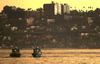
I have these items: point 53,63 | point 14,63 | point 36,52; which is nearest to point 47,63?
point 53,63

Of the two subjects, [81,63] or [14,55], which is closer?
[81,63]

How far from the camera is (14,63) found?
340ft

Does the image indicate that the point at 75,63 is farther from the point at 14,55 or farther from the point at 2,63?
the point at 14,55

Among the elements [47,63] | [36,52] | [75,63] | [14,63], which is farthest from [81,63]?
[36,52]

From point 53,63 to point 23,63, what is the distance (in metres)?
7.74

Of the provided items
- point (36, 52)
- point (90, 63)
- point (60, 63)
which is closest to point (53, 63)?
point (60, 63)

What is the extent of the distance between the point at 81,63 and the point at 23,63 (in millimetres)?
14919

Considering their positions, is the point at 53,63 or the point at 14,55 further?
the point at 14,55

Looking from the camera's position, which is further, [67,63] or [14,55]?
[14,55]

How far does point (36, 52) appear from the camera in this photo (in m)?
127

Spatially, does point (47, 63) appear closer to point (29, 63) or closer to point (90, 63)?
point (29, 63)

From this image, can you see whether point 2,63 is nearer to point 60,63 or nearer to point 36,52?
point 60,63

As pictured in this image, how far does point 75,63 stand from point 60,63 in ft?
12.7

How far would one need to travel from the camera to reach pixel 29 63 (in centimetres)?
10350
